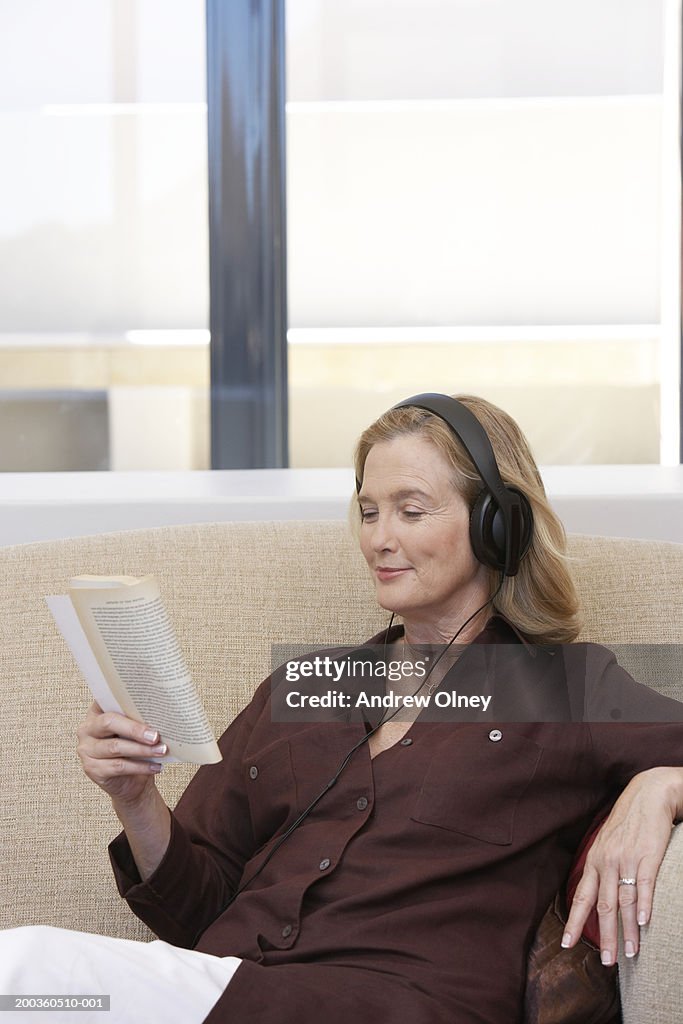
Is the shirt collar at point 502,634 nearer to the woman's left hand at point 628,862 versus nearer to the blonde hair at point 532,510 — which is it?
the blonde hair at point 532,510

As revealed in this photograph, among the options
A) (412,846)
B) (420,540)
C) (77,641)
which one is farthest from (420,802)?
(77,641)

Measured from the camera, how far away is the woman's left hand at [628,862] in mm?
1116

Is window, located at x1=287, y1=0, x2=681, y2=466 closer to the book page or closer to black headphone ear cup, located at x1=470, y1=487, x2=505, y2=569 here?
black headphone ear cup, located at x1=470, y1=487, x2=505, y2=569

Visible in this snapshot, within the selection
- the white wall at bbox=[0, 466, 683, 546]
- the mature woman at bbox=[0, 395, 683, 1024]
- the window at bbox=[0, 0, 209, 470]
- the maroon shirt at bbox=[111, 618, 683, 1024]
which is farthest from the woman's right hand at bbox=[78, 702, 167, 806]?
the window at bbox=[0, 0, 209, 470]

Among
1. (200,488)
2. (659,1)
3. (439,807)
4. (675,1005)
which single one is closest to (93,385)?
(200,488)

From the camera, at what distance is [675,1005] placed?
1.08m

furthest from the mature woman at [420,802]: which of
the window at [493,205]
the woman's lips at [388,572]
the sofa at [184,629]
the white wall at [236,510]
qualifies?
the window at [493,205]

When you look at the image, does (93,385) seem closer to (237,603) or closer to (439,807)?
(237,603)

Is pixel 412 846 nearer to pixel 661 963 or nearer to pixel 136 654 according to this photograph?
pixel 661 963

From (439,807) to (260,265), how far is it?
1.88m

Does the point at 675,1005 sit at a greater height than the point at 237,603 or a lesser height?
lesser

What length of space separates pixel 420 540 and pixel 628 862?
1.46ft

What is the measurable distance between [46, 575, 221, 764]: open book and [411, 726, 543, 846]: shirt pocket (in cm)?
28

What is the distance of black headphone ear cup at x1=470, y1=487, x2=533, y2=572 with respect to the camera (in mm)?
1386
